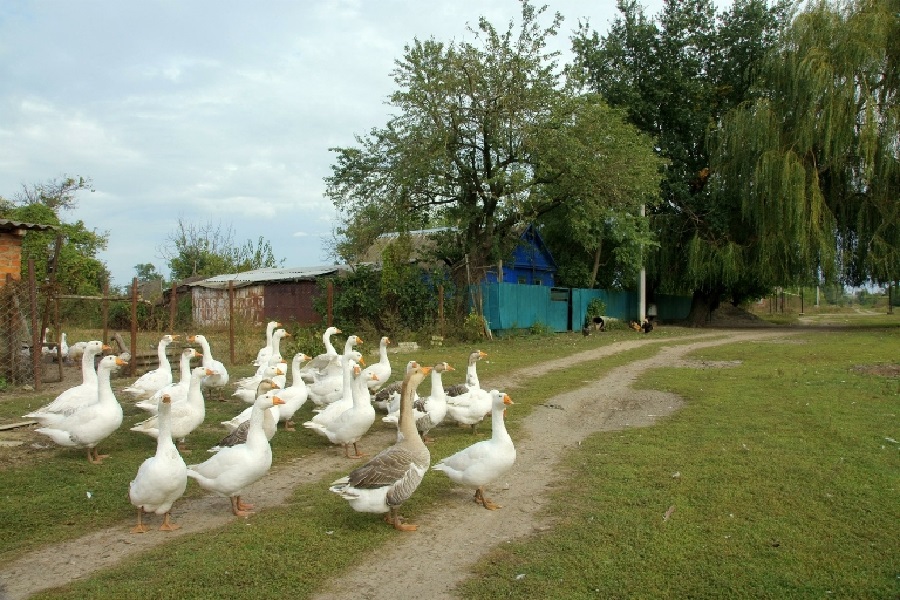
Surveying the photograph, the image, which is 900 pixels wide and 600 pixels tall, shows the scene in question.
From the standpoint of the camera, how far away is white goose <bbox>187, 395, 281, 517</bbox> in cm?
584

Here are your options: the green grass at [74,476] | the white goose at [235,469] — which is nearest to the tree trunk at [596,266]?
the green grass at [74,476]

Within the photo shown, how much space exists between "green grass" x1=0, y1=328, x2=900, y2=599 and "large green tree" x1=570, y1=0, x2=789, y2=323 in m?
22.5

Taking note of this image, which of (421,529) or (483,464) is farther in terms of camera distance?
(483,464)

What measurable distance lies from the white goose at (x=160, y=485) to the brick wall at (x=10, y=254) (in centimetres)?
889

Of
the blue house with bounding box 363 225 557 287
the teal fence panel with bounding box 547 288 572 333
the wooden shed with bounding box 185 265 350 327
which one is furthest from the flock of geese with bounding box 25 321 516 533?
the blue house with bounding box 363 225 557 287

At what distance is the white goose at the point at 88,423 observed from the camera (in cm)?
748

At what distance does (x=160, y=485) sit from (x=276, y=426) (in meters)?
2.81

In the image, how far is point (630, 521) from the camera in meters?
5.55

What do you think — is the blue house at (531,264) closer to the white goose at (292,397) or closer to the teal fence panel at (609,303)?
the teal fence panel at (609,303)

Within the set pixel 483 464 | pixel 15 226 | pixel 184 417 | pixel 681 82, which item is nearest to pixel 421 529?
pixel 483 464

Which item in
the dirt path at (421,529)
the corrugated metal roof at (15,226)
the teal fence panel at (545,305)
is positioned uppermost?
the corrugated metal roof at (15,226)

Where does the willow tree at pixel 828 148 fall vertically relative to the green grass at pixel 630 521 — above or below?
above

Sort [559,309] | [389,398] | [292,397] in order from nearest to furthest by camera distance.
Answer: [292,397] → [389,398] → [559,309]

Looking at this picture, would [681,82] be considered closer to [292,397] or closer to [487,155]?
[487,155]
